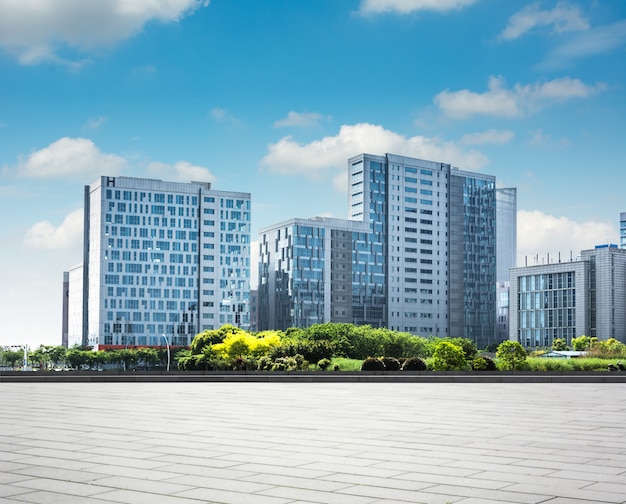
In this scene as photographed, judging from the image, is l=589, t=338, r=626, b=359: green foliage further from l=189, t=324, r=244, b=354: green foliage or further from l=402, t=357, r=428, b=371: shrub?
l=189, t=324, r=244, b=354: green foliage

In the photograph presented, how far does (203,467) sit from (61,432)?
4.96 meters

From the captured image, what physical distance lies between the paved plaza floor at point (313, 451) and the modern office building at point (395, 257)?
145 meters

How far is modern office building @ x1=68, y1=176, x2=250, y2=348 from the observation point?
14600cm

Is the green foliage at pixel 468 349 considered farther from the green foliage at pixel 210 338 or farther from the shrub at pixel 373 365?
the green foliage at pixel 210 338

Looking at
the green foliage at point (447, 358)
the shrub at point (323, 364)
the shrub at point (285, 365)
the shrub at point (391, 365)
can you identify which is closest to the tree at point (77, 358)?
the shrub at point (285, 365)

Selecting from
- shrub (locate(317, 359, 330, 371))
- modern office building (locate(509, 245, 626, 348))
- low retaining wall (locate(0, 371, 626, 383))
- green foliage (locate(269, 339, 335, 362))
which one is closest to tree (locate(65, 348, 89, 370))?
modern office building (locate(509, 245, 626, 348))

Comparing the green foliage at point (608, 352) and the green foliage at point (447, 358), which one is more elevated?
the green foliage at point (447, 358)

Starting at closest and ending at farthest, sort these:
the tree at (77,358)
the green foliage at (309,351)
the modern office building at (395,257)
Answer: the green foliage at (309,351), the tree at (77,358), the modern office building at (395,257)

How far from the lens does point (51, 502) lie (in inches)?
303

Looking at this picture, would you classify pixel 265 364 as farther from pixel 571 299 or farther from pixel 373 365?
pixel 571 299

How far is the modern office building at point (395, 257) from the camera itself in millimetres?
166125

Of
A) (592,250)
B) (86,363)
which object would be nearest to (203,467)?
(86,363)

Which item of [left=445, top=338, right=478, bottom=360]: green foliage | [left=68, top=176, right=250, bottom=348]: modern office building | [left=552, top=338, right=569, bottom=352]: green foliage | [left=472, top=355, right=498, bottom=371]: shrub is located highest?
[left=68, top=176, right=250, bottom=348]: modern office building

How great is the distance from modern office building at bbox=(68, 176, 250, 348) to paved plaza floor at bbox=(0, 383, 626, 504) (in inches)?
5030
